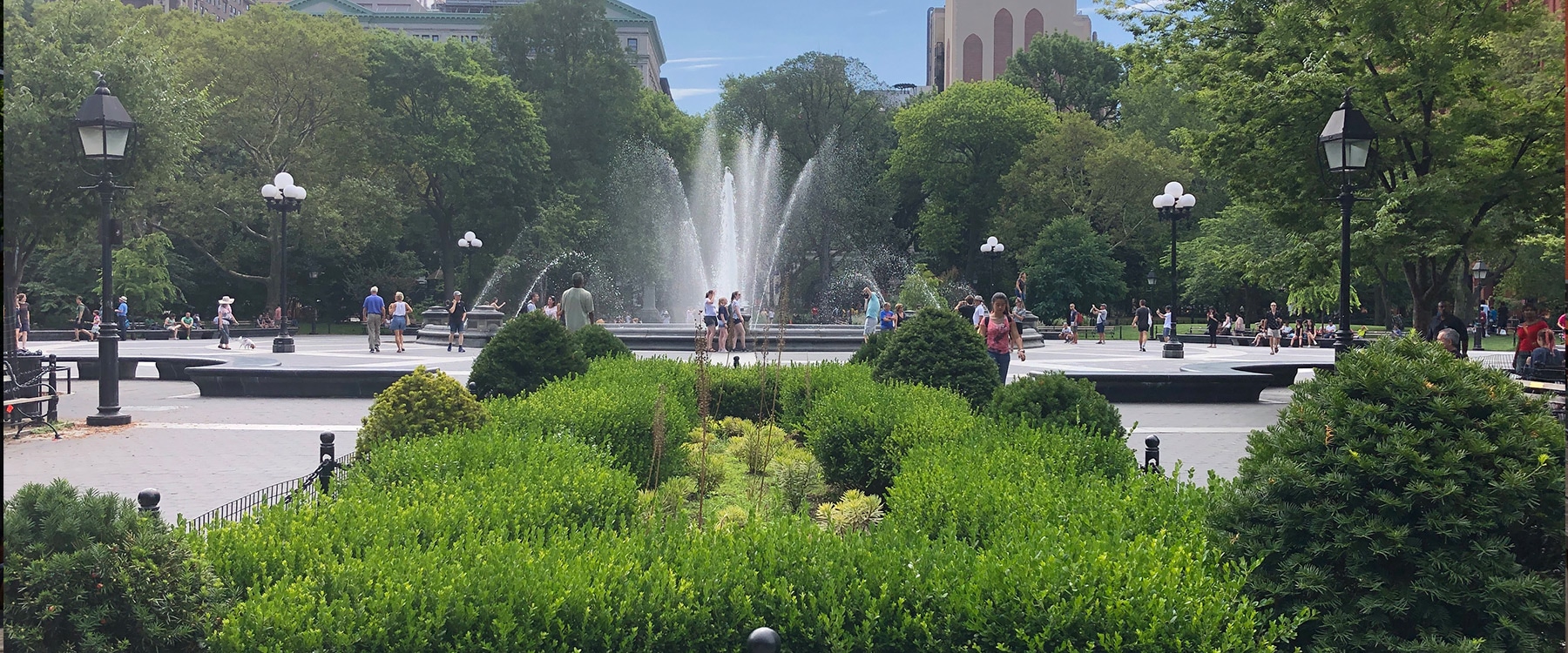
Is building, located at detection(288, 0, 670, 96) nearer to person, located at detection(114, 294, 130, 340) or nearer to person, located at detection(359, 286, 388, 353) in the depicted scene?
person, located at detection(114, 294, 130, 340)

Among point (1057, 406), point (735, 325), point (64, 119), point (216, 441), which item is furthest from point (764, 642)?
point (735, 325)

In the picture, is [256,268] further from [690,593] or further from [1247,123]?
[690,593]

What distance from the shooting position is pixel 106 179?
12.5 metres

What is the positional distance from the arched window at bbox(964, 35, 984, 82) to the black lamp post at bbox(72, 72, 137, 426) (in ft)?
246

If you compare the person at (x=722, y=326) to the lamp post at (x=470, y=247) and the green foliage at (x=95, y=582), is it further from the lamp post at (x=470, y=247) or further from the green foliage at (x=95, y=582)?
the green foliage at (x=95, y=582)

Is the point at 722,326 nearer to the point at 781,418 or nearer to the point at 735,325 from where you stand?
the point at 735,325

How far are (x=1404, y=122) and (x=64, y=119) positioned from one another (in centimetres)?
2051

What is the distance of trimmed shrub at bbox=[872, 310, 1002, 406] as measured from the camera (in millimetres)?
10234

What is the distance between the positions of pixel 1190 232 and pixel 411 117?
37.9 meters

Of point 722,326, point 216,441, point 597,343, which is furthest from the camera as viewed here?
point 722,326

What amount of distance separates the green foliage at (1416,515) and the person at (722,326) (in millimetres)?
20197

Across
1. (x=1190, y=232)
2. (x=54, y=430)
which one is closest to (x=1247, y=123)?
(x=54, y=430)

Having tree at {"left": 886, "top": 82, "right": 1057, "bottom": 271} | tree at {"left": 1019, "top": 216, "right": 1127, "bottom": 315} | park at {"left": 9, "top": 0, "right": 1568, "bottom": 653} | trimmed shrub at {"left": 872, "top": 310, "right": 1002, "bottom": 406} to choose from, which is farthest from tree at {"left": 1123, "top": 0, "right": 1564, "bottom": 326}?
tree at {"left": 886, "top": 82, "right": 1057, "bottom": 271}

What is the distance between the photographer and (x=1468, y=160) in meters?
13.5
